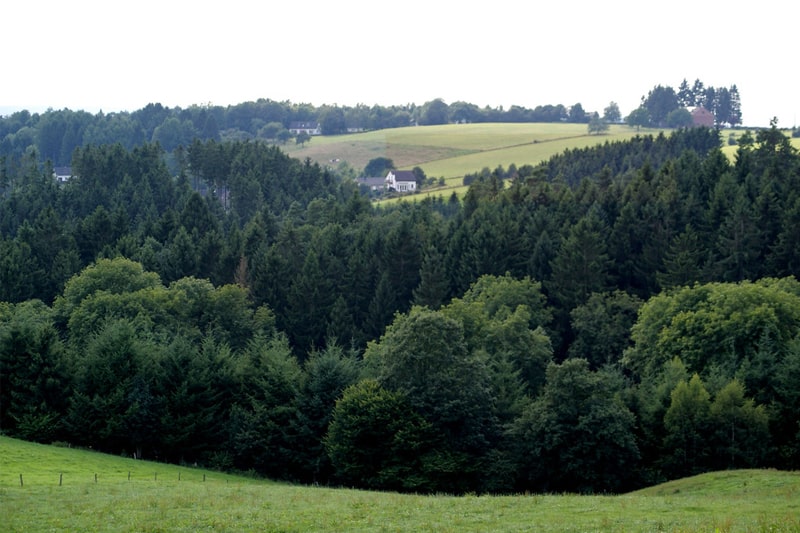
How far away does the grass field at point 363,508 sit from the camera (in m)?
31.9

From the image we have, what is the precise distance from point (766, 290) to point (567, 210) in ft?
145

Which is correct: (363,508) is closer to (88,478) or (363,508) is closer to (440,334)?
(88,478)

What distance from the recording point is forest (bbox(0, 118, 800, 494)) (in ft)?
194

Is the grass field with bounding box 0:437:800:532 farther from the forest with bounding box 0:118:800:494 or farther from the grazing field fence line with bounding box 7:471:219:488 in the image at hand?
the forest with bounding box 0:118:800:494

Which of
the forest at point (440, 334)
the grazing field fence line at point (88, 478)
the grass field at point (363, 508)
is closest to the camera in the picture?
the grass field at point (363, 508)

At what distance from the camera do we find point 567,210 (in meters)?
118

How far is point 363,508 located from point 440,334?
27.3m

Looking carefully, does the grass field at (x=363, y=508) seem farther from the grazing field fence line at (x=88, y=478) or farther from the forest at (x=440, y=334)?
the forest at (x=440, y=334)

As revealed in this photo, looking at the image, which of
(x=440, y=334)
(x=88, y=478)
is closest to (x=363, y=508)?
(x=88, y=478)

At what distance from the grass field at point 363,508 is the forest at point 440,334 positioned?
13.0 meters

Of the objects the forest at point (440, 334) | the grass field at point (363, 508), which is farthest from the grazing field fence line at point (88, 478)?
the forest at point (440, 334)

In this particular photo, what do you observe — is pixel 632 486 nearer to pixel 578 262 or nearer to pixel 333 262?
pixel 578 262

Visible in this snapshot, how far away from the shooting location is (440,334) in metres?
63.3

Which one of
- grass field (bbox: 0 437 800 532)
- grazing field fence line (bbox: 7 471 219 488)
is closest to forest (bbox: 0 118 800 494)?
grazing field fence line (bbox: 7 471 219 488)
